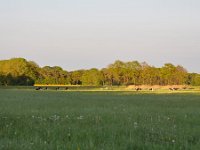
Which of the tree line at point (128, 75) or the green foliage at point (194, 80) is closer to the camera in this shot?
the tree line at point (128, 75)

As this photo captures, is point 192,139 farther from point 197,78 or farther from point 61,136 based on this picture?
point 197,78

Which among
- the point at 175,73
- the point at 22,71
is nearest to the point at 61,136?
the point at 22,71

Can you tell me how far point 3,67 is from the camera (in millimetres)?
165625

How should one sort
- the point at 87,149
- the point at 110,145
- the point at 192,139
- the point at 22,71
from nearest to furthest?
the point at 87,149 → the point at 110,145 → the point at 192,139 → the point at 22,71

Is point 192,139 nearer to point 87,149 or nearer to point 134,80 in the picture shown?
point 87,149

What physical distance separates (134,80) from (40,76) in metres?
44.2

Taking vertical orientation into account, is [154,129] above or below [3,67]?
below

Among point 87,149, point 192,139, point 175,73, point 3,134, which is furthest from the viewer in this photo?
point 175,73

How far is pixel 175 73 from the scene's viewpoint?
180750mm

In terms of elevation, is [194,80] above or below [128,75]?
below

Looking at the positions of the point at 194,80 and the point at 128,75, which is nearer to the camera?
the point at 128,75

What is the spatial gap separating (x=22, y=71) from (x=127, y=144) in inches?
6007

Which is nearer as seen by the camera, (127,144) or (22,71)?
(127,144)

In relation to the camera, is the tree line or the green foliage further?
the green foliage
